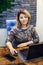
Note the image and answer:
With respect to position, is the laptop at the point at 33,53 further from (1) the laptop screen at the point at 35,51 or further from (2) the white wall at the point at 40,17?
(2) the white wall at the point at 40,17

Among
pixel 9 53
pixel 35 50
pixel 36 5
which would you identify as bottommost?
pixel 9 53

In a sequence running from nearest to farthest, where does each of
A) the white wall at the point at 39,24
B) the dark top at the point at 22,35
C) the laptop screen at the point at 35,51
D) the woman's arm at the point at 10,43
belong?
the laptop screen at the point at 35,51
the woman's arm at the point at 10,43
the dark top at the point at 22,35
the white wall at the point at 39,24

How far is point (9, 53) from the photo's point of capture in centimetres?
198

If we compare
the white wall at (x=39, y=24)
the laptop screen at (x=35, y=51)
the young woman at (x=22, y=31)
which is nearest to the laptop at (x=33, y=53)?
the laptop screen at (x=35, y=51)

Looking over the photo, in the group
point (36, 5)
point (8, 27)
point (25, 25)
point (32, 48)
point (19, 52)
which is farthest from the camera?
point (36, 5)

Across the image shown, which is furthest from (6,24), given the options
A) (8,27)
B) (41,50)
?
(41,50)

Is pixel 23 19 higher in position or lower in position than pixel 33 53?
higher

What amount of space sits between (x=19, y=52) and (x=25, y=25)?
0.91 metres

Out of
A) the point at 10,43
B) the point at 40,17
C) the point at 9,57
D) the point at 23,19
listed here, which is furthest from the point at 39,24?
the point at 9,57

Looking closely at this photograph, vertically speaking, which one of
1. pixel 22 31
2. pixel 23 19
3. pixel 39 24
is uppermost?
pixel 23 19

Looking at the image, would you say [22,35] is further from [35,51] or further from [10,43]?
[35,51]

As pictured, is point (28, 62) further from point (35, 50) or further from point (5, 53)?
point (5, 53)

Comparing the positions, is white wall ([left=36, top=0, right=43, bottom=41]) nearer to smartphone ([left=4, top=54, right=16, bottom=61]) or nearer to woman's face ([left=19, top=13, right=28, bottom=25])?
woman's face ([left=19, top=13, right=28, bottom=25])

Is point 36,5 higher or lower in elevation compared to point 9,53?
higher
